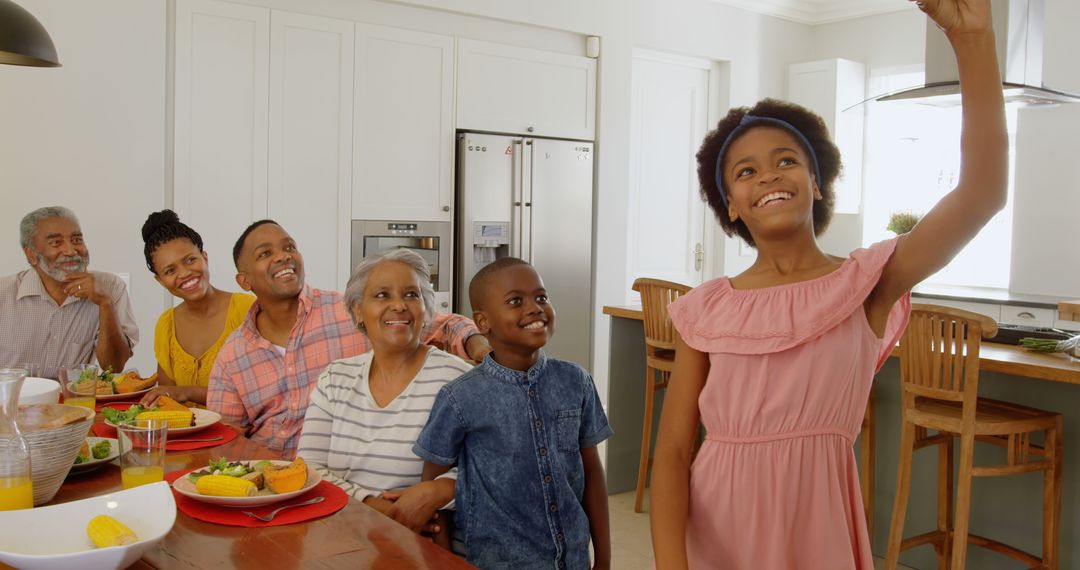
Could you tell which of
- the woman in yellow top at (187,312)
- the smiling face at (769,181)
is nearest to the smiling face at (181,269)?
the woman in yellow top at (187,312)

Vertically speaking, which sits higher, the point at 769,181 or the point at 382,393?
the point at 769,181

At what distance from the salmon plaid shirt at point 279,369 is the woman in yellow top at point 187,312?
40 centimetres

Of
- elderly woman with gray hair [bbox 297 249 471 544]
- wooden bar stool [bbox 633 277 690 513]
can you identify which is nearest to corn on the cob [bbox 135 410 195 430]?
elderly woman with gray hair [bbox 297 249 471 544]

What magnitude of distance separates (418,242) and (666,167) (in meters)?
2.04

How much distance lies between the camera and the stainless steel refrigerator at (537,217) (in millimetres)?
5113

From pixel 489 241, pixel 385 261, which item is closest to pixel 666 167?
pixel 489 241

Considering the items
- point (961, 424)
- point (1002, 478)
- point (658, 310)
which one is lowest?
point (1002, 478)

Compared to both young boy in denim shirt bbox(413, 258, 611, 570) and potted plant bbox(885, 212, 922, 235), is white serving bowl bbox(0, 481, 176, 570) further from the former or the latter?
potted plant bbox(885, 212, 922, 235)

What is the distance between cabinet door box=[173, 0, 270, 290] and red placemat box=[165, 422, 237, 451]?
7.76ft

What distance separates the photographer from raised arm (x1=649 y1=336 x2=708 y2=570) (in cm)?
140

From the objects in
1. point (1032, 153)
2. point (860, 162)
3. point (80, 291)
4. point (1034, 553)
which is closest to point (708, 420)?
point (1034, 553)

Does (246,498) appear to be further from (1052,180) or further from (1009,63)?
(1052,180)

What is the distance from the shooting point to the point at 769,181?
1396mm

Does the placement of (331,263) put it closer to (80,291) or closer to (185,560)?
(80,291)
